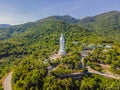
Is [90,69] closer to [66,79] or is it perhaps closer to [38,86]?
[66,79]

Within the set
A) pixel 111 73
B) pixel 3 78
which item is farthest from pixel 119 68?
pixel 3 78

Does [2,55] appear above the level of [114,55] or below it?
below

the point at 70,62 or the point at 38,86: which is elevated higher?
the point at 70,62

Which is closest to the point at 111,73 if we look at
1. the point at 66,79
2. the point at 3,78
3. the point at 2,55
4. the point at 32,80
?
the point at 66,79

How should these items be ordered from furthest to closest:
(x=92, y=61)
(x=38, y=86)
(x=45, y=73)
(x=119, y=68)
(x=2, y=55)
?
(x=2, y=55) → (x=92, y=61) → (x=119, y=68) → (x=45, y=73) → (x=38, y=86)

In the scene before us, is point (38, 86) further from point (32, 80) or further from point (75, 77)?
point (75, 77)

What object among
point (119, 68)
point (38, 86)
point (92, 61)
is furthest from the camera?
point (92, 61)

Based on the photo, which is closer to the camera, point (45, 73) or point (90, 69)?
point (45, 73)

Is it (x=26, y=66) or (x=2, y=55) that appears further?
(x=2, y=55)

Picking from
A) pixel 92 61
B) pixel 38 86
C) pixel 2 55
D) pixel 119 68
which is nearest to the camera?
pixel 38 86
